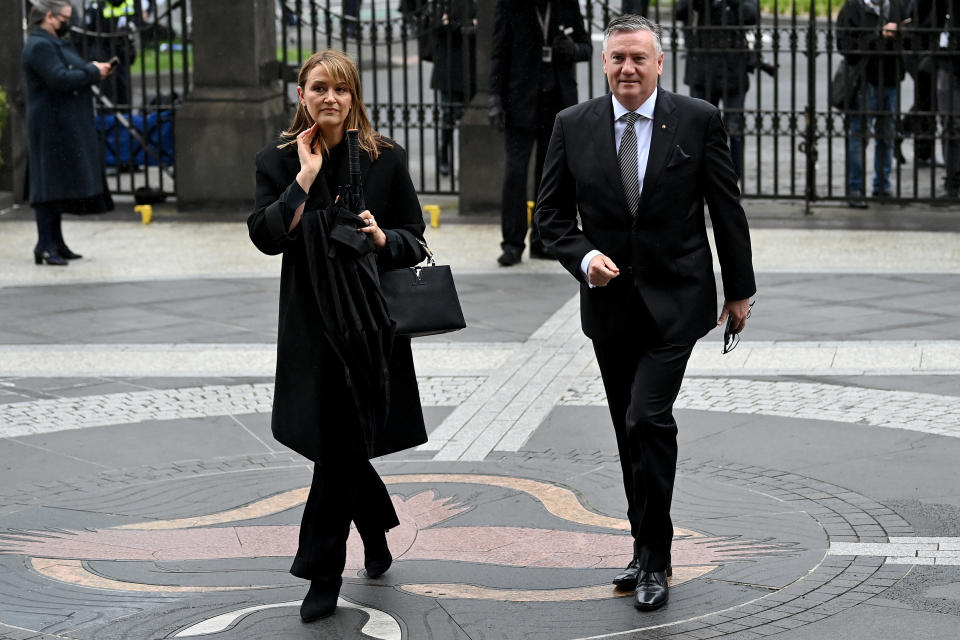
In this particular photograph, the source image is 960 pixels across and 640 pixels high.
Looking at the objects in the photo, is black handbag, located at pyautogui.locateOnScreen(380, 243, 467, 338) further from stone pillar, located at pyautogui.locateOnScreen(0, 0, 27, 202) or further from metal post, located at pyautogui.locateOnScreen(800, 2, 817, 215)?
stone pillar, located at pyautogui.locateOnScreen(0, 0, 27, 202)

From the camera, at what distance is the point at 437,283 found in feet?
16.1

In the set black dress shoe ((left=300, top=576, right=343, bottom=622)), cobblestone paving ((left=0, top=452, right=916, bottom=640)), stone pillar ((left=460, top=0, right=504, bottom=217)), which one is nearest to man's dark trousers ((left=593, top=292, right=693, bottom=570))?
cobblestone paving ((left=0, top=452, right=916, bottom=640))

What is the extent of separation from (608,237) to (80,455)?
110 inches

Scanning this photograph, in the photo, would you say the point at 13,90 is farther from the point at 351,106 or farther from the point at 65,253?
the point at 351,106

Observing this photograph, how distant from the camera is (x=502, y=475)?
248 inches

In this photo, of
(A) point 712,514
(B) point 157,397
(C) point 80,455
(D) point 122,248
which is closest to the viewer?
(A) point 712,514

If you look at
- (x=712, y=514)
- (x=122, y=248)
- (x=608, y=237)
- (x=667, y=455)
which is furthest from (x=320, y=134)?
(x=122, y=248)

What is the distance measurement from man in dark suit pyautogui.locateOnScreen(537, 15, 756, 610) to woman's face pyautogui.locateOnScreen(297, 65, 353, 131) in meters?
0.74

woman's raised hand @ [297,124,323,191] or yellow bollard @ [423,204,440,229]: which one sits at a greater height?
woman's raised hand @ [297,124,323,191]

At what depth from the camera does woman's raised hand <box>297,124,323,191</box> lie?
4719mm

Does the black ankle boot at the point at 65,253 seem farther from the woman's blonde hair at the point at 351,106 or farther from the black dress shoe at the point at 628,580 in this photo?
the black dress shoe at the point at 628,580

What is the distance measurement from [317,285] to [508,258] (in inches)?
248

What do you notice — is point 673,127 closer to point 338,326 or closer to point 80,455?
point 338,326

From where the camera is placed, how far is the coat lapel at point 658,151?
4938 millimetres
